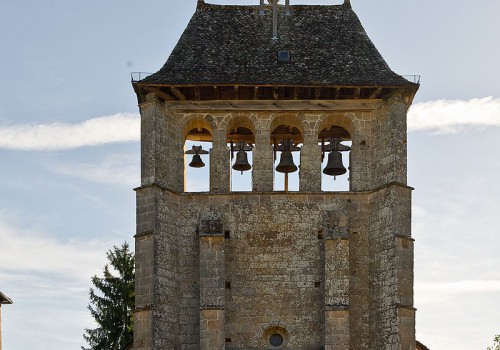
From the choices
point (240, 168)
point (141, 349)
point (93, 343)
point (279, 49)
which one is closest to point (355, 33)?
point (279, 49)

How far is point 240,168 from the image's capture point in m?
41.5

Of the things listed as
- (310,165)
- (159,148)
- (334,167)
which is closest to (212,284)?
(159,148)

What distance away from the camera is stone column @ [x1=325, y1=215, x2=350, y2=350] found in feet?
123

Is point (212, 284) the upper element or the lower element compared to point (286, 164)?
lower

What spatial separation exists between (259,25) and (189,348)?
960cm

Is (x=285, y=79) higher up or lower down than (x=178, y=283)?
higher up

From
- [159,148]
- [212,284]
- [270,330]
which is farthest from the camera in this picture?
[159,148]

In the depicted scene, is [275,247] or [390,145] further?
[390,145]

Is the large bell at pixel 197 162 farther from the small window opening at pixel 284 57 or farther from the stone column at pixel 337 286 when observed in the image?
the stone column at pixel 337 286

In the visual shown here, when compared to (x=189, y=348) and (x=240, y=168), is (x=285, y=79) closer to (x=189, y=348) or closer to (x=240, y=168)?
(x=240, y=168)

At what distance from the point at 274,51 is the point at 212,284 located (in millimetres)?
7052

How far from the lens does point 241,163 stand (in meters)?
41.4

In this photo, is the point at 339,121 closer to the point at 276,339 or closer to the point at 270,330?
the point at 270,330

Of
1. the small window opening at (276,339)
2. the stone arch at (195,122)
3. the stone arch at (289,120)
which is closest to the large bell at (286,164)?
the stone arch at (289,120)
